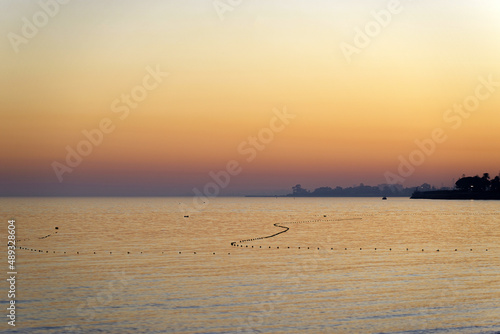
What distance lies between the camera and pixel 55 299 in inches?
1364

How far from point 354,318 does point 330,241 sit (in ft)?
151

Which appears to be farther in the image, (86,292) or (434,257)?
(434,257)

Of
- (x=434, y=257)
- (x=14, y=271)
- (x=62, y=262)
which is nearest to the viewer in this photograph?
(x=14, y=271)

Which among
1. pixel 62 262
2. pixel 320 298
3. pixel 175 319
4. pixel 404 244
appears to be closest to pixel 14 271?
pixel 62 262

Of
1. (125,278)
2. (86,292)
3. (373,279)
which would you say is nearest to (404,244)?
→ (373,279)

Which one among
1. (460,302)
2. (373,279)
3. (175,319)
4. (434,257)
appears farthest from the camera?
(434,257)

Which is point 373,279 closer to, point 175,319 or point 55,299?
point 175,319

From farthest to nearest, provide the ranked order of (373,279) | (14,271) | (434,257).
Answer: (434,257) < (14,271) < (373,279)

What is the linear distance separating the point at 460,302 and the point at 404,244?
124 ft

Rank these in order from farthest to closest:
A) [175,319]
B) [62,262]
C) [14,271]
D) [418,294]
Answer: [62,262] < [14,271] < [418,294] < [175,319]

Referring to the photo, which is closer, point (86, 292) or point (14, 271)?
point (86, 292)

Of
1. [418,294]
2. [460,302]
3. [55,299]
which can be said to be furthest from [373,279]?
[55,299]

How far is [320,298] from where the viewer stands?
35.1 metres

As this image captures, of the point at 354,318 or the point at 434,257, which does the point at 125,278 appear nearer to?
the point at 354,318
